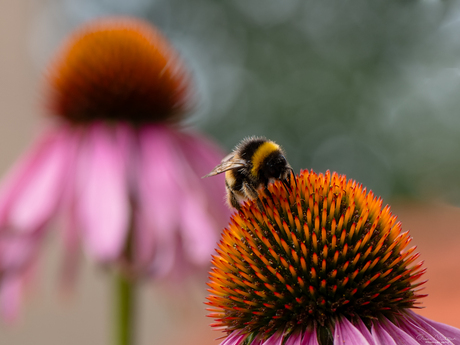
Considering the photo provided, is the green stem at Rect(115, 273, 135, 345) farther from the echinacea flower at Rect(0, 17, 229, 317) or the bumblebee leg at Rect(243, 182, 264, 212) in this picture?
the bumblebee leg at Rect(243, 182, 264, 212)

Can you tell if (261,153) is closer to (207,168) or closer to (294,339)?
(294,339)

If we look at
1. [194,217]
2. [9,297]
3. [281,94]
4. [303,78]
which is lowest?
[9,297]

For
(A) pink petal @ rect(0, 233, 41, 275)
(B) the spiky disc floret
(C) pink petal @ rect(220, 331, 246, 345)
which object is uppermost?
(A) pink petal @ rect(0, 233, 41, 275)

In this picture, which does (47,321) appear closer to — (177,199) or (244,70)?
(244,70)

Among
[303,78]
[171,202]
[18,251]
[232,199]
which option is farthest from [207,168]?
[303,78]

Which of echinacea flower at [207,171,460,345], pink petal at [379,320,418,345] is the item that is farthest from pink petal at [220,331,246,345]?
pink petal at [379,320,418,345]

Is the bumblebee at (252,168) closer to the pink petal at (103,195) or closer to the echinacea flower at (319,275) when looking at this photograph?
the echinacea flower at (319,275)
